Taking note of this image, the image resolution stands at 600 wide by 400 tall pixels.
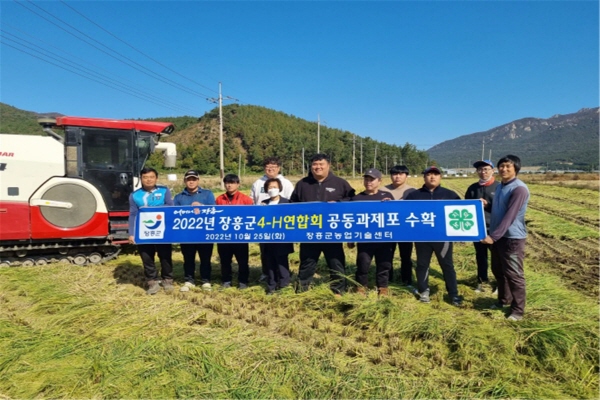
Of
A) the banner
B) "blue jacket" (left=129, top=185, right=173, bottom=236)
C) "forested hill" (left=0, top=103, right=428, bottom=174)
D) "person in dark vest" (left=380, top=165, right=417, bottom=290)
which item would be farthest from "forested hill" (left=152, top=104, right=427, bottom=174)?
"person in dark vest" (left=380, top=165, right=417, bottom=290)

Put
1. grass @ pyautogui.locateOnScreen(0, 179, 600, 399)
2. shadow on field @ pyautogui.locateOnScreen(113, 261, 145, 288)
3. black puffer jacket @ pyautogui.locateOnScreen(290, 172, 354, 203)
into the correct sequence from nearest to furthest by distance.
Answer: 1. grass @ pyautogui.locateOnScreen(0, 179, 600, 399)
2. black puffer jacket @ pyautogui.locateOnScreen(290, 172, 354, 203)
3. shadow on field @ pyautogui.locateOnScreen(113, 261, 145, 288)

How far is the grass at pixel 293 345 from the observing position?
2.71 meters

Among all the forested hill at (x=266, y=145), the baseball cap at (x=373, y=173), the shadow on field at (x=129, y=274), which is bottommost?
the shadow on field at (x=129, y=274)

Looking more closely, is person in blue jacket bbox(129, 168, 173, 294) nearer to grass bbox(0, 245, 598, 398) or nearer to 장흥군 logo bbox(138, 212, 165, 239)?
장흥군 logo bbox(138, 212, 165, 239)

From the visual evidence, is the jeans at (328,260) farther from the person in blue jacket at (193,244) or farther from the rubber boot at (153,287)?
the rubber boot at (153,287)

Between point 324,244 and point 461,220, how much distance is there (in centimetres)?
171

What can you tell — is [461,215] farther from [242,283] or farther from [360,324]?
[242,283]

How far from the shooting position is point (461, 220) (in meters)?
4.12

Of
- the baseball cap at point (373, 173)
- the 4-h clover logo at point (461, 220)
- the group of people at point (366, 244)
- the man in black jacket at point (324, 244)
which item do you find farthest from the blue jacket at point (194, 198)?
the 4-h clover logo at point (461, 220)

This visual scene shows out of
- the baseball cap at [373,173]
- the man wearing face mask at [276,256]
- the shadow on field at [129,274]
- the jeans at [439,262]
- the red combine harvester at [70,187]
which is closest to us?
the jeans at [439,262]

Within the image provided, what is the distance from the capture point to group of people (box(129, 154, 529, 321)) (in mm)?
3906

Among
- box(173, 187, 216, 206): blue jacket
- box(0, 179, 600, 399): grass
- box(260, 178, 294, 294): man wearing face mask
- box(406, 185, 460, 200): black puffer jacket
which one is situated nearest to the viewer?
box(0, 179, 600, 399): grass

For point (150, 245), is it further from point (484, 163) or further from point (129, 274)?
point (484, 163)

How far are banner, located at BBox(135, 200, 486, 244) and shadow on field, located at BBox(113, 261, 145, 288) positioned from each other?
3.29 feet
